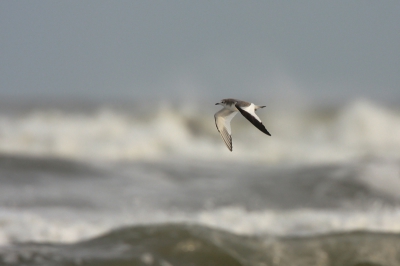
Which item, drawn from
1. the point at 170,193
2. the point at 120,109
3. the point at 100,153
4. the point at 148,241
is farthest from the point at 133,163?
the point at 120,109

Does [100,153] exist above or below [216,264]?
above

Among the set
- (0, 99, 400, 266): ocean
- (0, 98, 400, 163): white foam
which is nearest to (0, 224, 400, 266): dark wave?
(0, 99, 400, 266): ocean

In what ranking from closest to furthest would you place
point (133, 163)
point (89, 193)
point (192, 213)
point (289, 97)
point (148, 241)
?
point (148, 241), point (192, 213), point (89, 193), point (133, 163), point (289, 97)

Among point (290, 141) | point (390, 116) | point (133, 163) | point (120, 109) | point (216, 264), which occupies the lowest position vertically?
point (216, 264)

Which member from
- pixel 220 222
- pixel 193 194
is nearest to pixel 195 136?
pixel 193 194

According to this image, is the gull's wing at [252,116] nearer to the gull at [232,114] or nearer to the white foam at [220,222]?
the gull at [232,114]

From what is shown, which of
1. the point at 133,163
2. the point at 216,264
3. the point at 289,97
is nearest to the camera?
the point at 216,264

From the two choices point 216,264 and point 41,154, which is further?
point 41,154

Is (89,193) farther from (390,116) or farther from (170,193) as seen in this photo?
(390,116)
